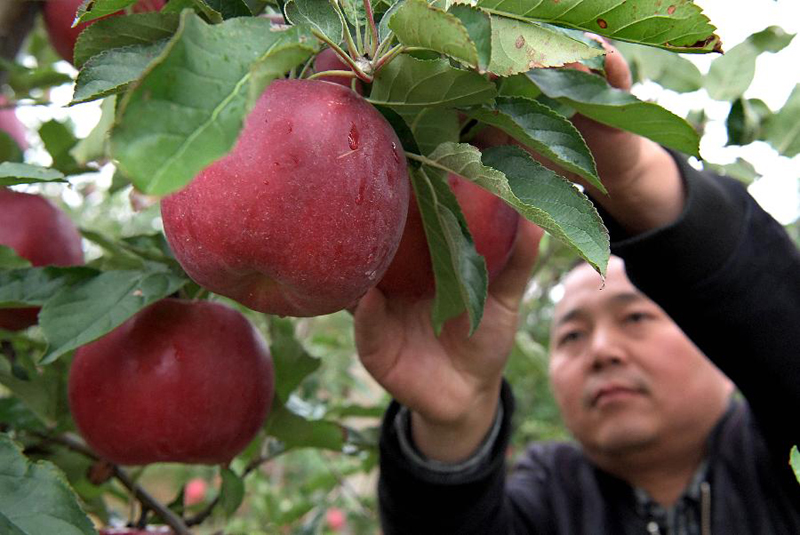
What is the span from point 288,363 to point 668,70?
26.7 inches

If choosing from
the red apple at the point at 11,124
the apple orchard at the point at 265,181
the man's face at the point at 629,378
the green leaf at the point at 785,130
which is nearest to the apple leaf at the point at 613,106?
the apple orchard at the point at 265,181

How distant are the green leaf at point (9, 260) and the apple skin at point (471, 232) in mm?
354

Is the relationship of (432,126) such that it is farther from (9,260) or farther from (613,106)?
(9,260)

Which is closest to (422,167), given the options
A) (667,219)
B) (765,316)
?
(667,219)

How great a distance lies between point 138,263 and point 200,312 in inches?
3.8

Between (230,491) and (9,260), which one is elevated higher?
(9,260)

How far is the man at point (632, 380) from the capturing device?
0.94 m

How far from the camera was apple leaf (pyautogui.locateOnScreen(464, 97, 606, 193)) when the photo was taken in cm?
50

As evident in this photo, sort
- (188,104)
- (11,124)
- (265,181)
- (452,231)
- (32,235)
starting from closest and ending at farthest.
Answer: (188,104), (265,181), (452,231), (32,235), (11,124)

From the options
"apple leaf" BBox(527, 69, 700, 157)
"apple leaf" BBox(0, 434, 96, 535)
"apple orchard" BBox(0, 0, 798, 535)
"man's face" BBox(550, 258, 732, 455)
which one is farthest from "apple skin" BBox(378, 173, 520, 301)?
"man's face" BBox(550, 258, 732, 455)

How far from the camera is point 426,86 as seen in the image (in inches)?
19.2

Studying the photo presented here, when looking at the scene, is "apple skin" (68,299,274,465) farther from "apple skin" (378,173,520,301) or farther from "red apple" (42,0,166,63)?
"red apple" (42,0,166,63)

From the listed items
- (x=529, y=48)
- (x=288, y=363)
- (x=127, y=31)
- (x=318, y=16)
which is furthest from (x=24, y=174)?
(x=288, y=363)

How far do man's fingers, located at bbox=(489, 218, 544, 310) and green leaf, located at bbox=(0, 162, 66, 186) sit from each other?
53 centimetres
